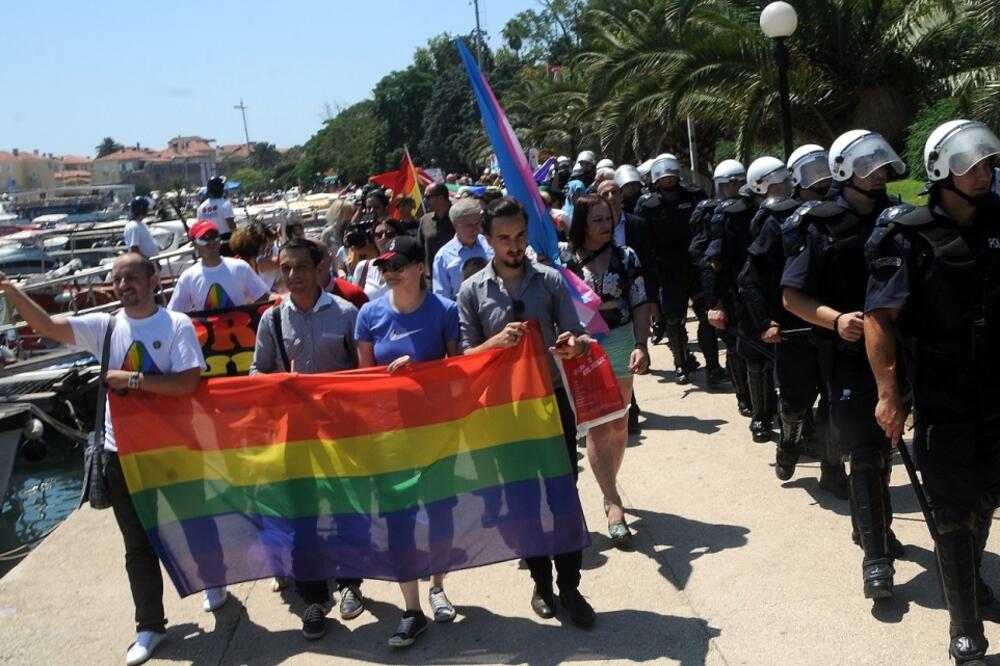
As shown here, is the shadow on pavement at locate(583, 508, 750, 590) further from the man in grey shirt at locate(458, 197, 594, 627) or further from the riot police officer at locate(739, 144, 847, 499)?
the riot police officer at locate(739, 144, 847, 499)

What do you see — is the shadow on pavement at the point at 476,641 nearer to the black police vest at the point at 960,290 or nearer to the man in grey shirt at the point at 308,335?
the man in grey shirt at the point at 308,335

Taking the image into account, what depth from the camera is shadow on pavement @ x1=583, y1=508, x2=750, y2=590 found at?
19.4ft

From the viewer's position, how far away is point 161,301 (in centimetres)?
1525

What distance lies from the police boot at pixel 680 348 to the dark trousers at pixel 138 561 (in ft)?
19.7

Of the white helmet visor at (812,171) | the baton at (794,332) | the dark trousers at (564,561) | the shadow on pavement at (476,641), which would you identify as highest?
the white helmet visor at (812,171)

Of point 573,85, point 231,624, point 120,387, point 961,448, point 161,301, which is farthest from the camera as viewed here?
point 573,85

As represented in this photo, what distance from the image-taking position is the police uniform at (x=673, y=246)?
10312mm

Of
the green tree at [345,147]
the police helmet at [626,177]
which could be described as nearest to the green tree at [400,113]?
the green tree at [345,147]

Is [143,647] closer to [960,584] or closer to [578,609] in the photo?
[578,609]

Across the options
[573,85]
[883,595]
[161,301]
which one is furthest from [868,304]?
[573,85]

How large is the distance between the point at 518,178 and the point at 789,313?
202cm

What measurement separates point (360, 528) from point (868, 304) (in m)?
2.57

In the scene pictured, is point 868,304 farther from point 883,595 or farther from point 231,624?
point 231,624

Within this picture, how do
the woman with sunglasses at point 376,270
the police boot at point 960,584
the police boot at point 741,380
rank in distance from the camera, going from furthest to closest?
the police boot at point 741,380
the woman with sunglasses at point 376,270
the police boot at point 960,584
